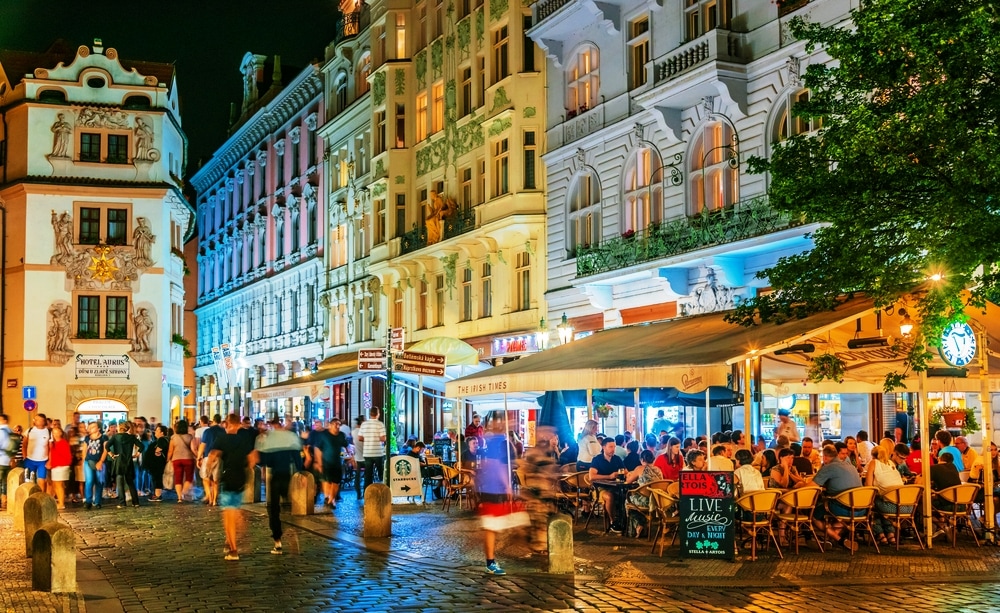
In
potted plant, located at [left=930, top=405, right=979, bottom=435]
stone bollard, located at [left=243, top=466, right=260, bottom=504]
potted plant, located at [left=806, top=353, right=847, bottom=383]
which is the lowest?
stone bollard, located at [left=243, top=466, right=260, bottom=504]

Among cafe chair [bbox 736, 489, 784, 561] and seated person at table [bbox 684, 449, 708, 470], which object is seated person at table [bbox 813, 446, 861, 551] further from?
seated person at table [bbox 684, 449, 708, 470]

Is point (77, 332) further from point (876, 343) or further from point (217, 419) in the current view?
point (876, 343)

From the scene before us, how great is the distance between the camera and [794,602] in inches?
Result: 481

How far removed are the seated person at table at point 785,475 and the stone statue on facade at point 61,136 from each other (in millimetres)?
38629

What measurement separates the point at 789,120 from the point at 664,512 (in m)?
12.2

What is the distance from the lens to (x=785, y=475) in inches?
691

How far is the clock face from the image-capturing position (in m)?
15.9

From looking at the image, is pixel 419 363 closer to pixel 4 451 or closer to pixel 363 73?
pixel 4 451

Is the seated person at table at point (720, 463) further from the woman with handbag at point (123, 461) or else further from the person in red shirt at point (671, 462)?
the woman with handbag at point (123, 461)

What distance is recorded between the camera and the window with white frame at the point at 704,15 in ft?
90.4

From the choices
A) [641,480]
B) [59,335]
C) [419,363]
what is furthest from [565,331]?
[59,335]

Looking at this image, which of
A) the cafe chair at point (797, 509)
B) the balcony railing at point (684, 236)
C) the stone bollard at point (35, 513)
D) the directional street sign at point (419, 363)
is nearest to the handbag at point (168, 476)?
the directional street sign at point (419, 363)

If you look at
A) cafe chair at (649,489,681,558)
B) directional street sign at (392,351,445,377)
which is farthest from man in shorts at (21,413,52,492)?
cafe chair at (649,489,681,558)

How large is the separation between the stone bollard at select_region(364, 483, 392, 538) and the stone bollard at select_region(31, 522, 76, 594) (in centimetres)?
601
